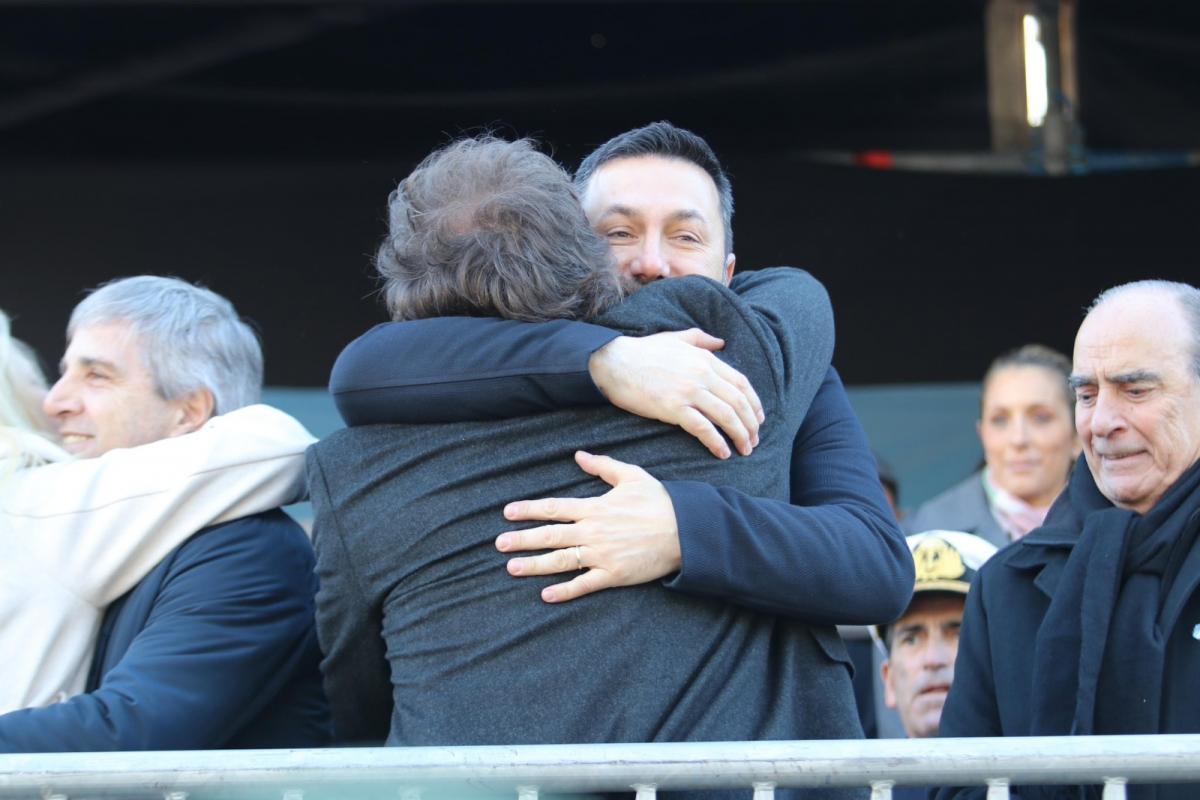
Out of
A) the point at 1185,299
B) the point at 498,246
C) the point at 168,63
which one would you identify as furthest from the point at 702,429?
the point at 168,63

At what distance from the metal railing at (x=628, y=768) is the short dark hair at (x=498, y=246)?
55cm

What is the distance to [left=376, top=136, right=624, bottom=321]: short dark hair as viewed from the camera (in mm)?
1852

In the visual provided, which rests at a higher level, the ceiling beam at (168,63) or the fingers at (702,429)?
the ceiling beam at (168,63)

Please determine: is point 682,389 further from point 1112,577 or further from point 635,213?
point 1112,577

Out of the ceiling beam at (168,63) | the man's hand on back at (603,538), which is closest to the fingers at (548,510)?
the man's hand on back at (603,538)

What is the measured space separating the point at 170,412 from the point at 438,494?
831 mm

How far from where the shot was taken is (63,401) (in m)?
2.43

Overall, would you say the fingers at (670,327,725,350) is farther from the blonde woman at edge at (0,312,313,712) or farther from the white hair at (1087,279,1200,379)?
the white hair at (1087,279,1200,379)

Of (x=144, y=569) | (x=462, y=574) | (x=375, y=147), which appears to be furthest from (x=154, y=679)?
(x=375, y=147)

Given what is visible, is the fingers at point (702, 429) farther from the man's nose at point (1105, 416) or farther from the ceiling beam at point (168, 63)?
the ceiling beam at point (168, 63)

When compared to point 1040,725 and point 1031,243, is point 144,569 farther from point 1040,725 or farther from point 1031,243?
point 1031,243

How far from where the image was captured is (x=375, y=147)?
16.9 ft

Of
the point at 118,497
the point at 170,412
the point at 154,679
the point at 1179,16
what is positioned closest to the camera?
the point at 154,679

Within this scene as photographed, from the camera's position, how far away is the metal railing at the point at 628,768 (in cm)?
157
